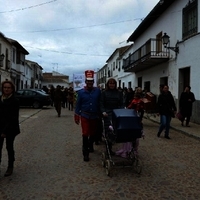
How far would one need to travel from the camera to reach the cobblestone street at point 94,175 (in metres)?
4.26

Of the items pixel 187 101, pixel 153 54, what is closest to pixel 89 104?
pixel 187 101

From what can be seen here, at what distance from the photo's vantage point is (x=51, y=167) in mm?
5668

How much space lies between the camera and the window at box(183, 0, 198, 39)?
44.9ft

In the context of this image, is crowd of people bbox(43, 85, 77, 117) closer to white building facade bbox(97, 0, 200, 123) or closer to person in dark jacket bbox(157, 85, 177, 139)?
white building facade bbox(97, 0, 200, 123)

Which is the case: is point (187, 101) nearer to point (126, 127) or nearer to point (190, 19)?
point (190, 19)

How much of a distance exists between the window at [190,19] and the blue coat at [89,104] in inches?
354

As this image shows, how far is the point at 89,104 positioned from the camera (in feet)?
20.2

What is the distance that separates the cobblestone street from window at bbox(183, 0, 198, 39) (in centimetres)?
753

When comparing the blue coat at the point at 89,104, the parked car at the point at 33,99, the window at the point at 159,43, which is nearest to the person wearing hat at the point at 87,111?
the blue coat at the point at 89,104

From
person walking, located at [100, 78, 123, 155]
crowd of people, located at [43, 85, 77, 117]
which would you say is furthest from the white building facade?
person walking, located at [100, 78, 123, 155]

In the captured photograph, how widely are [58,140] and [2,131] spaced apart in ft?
12.6

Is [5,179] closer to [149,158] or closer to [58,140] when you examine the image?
[149,158]

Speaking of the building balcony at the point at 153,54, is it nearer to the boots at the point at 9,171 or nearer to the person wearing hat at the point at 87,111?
the person wearing hat at the point at 87,111

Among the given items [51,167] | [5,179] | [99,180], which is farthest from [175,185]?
[5,179]
